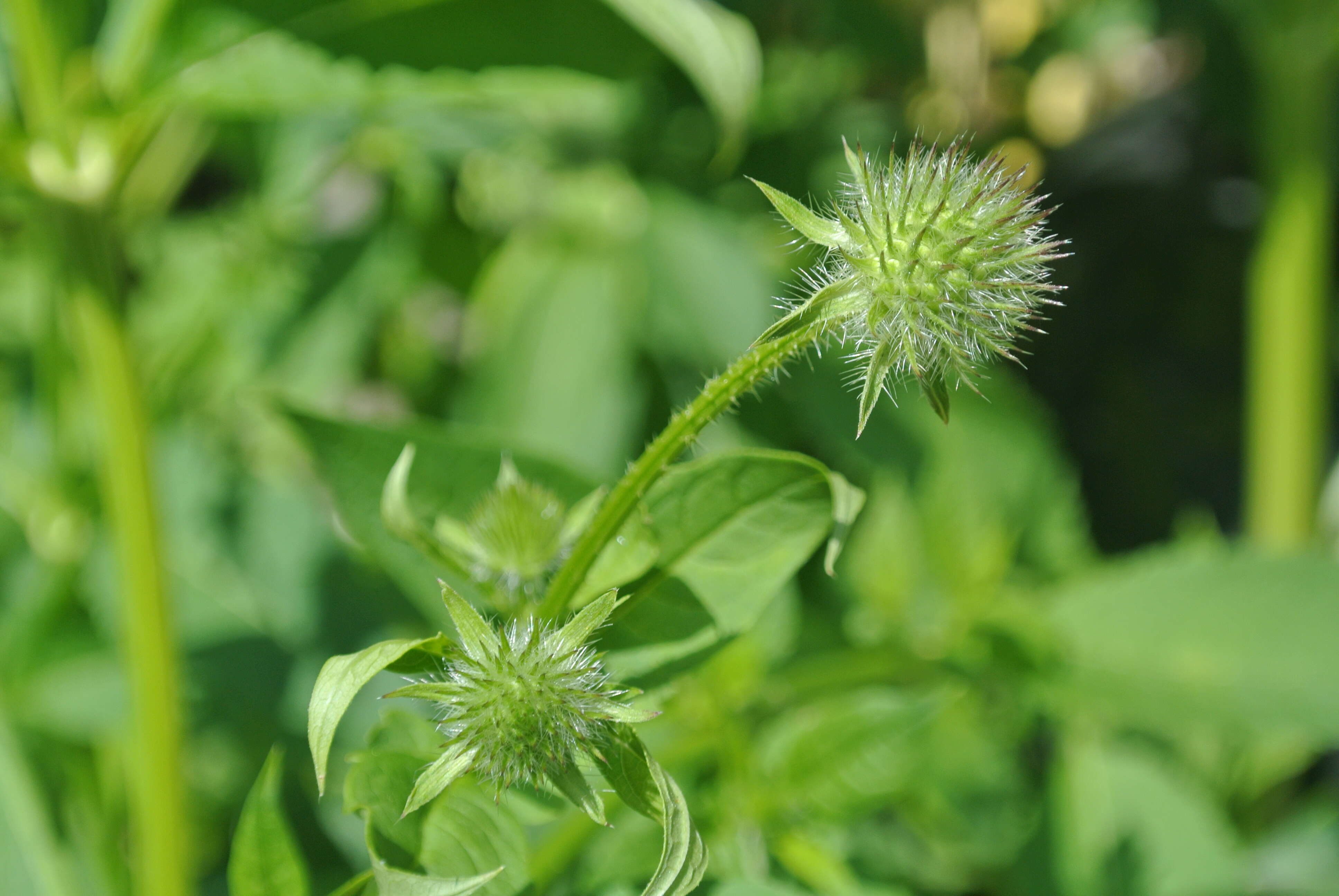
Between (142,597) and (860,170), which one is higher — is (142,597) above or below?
below

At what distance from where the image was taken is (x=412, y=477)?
2.47ft

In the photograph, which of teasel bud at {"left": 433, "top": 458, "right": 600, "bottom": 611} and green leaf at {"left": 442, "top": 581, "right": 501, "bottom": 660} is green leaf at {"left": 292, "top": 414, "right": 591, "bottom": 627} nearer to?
teasel bud at {"left": 433, "top": 458, "right": 600, "bottom": 611}

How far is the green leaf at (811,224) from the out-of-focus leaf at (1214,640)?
0.81 metres

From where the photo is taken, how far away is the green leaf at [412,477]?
77 centimetres

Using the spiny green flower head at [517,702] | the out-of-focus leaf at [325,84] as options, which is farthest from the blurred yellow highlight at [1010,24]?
the spiny green flower head at [517,702]

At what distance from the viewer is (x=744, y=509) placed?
0.65m

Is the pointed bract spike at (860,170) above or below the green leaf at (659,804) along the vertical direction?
above

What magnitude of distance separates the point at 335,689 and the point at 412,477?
265mm

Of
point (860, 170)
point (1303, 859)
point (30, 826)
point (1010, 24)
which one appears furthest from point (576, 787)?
point (1010, 24)

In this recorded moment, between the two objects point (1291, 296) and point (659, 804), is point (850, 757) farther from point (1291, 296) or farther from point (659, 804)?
point (1291, 296)

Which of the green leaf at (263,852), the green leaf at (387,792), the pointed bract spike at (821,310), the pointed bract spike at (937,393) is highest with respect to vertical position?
the pointed bract spike at (821,310)

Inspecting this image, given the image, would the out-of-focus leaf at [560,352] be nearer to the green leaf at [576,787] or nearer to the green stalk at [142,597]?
the green stalk at [142,597]

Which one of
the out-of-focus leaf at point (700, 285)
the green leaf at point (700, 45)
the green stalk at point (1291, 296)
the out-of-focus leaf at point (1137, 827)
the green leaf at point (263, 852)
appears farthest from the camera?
the green stalk at point (1291, 296)

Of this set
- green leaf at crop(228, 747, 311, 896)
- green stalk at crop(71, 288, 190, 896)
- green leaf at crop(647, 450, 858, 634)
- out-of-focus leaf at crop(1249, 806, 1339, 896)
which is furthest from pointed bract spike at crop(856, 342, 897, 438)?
out-of-focus leaf at crop(1249, 806, 1339, 896)
